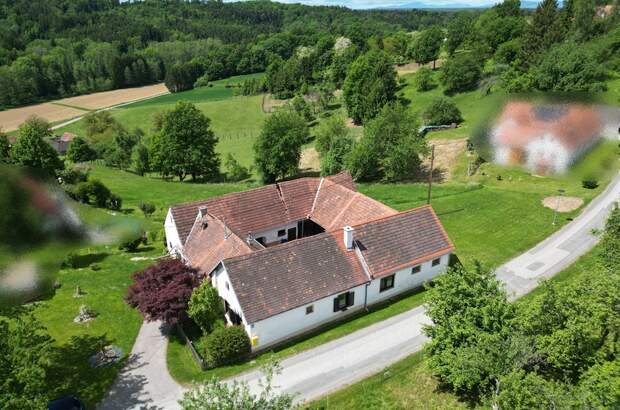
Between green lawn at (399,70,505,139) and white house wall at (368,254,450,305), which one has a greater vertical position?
green lawn at (399,70,505,139)

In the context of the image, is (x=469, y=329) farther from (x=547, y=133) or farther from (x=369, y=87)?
(x=369, y=87)

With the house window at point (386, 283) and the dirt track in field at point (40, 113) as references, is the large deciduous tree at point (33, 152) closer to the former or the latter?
the house window at point (386, 283)

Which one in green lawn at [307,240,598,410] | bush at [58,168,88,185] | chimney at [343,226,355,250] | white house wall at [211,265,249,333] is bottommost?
green lawn at [307,240,598,410]

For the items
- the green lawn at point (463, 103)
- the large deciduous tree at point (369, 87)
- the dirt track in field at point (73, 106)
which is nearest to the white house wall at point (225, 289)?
the green lawn at point (463, 103)

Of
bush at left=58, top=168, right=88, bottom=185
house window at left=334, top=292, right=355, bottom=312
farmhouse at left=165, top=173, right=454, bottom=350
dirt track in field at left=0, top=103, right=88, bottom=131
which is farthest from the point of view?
dirt track in field at left=0, top=103, right=88, bottom=131

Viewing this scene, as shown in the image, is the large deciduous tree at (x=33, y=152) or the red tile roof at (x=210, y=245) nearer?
the red tile roof at (x=210, y=245)

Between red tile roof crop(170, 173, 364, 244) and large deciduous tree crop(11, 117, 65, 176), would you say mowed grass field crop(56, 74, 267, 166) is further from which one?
red tile roof crop(170, 173, 364, 244)

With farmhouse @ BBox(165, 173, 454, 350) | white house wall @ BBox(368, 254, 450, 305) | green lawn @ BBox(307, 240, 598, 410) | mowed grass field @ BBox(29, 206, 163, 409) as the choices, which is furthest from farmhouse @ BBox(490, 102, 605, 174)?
mowed grass field @ BBox(29, 206, 163, 409)

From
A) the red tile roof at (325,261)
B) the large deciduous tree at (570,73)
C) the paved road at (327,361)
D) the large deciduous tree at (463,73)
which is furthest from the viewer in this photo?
the large deciduous tree at (463,73)
